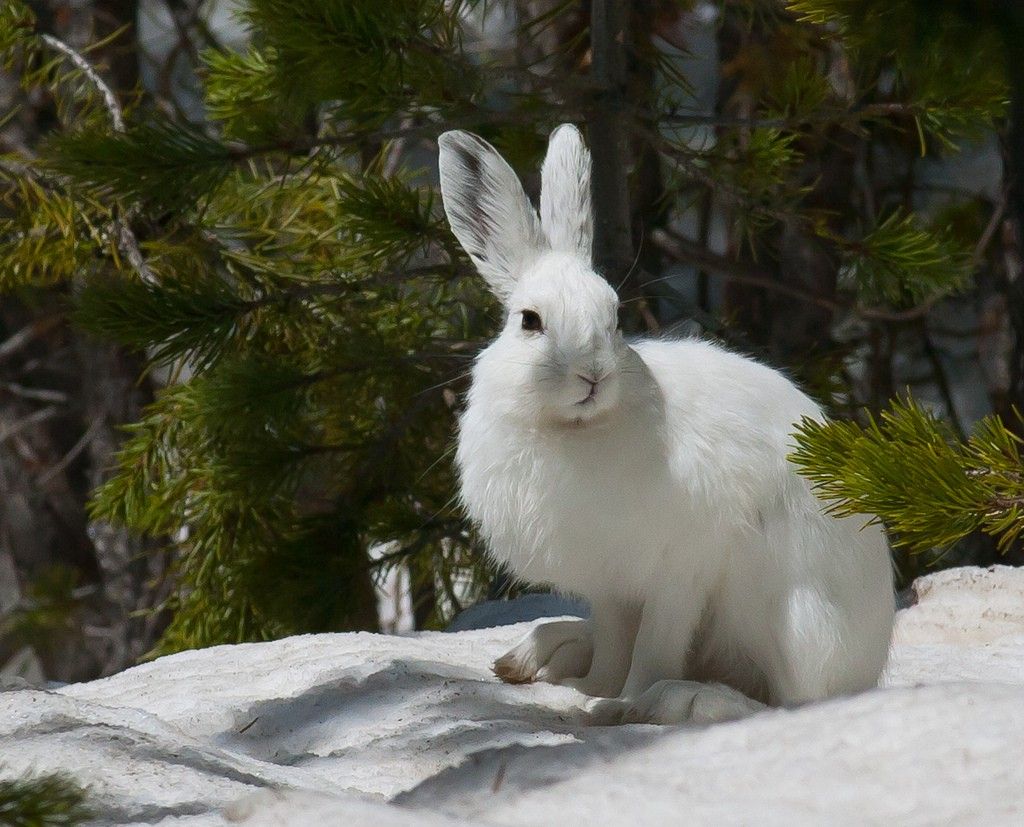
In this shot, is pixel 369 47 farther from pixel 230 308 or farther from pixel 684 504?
pixel 684 504

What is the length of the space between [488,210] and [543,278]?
0.60 ft

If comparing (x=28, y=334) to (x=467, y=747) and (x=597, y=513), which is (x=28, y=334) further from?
(x=467, y=747)

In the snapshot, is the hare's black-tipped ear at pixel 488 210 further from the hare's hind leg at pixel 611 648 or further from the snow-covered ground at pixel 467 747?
the snow-covered ground at pixel 467 747

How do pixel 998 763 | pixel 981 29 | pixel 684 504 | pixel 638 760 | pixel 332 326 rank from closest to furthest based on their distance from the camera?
pixel 981 29 → pixel 998 763 → pixel 638 760 → pixel 684 504 → pixel 332 326

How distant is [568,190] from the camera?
241 cm

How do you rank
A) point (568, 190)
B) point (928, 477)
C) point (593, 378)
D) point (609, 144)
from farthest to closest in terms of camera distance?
1. point (609, 144)
2. point (568, 190)
3. point (593, 378)
4. point (928, 477)

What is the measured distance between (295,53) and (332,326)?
0.91 meters

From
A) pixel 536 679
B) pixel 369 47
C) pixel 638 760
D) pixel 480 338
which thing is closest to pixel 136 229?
pixel 480 338

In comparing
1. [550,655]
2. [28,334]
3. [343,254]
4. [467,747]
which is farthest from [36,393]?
[467,747]

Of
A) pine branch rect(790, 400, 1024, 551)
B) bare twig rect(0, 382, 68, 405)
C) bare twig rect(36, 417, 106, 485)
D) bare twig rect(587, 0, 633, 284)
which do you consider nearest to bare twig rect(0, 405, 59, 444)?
bare twig rect(0, 382, 68, 405)

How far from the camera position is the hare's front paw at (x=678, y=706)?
86.7 inches

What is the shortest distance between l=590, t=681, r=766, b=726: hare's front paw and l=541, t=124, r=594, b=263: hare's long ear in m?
0.76

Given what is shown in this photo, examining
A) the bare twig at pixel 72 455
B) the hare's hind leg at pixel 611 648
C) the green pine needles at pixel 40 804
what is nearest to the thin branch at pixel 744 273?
the hare's hind leg at pixel 611 648

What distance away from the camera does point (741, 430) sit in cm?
229
